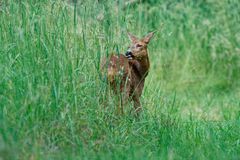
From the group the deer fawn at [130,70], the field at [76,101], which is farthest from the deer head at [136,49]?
the field at [76,101]

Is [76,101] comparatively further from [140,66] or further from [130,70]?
[140,66]

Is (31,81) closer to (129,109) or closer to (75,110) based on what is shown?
(75,110)

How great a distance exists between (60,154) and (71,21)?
1932 millimetres

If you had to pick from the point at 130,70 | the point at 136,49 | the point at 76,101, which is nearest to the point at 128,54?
the point at 136,49

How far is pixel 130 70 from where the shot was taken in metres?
7.62

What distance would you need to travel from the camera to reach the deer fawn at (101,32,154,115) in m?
7.26

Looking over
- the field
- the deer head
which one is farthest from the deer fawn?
the field

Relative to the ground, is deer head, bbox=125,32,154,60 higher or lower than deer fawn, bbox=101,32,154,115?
higher

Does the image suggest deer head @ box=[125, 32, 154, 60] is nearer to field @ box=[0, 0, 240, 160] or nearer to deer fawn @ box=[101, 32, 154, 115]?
deer fawn @ box=[101, 32, 154, 115]

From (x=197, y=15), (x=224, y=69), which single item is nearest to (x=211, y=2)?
(x=197, y=15)

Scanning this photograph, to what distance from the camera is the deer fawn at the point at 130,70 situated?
23.8ft

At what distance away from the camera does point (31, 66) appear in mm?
6801

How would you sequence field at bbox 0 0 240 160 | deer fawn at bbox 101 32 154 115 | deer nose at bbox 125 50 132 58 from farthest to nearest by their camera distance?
deer nose at bbox 125 50 132 58 → deer fawn at bbox 101 32 154 115 → field at bbox 0 0 240 160

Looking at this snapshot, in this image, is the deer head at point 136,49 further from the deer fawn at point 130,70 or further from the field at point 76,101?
the field at point 76,101
